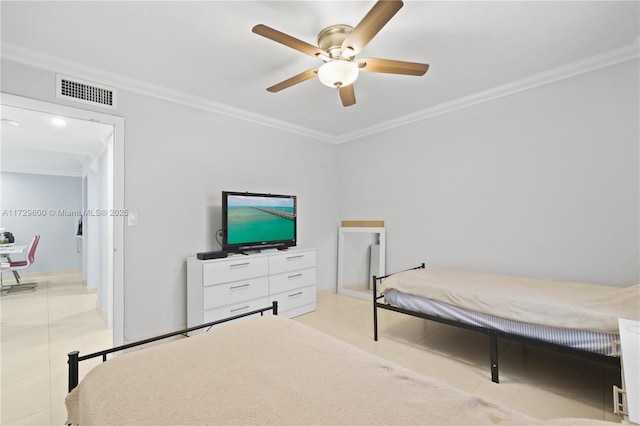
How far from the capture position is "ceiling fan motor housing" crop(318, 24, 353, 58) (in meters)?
1.96

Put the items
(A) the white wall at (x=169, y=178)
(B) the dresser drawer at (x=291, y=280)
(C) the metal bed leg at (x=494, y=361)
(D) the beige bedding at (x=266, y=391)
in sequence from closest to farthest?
1. (D) the beige bedding at (x=266, y=391)
2. (C) the metal bed leg at (x=494, y=361)
3. (A) the white wall at (x=169, y=178)
4. (B) the dresser drawer at (x=291, y=280)

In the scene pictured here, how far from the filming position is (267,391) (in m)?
1.01

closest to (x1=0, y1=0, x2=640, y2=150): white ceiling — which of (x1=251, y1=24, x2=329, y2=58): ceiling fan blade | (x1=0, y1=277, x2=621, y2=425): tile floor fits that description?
(x1=251, y1=24, x2=329, y2=58): ceiling fan blade

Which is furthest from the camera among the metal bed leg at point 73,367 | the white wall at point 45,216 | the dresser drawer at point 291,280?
the white wall at point 45,216

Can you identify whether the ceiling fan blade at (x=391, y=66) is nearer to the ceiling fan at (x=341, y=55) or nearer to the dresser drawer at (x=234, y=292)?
the ceiling fan at (x=341, y=55)

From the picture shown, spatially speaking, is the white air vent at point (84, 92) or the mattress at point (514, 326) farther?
the white air vent at point (84, 92)

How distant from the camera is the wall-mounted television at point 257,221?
321 centimetres

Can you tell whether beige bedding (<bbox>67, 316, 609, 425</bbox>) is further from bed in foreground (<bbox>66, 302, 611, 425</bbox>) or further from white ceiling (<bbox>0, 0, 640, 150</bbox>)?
white ceiling (<bbox>0, 0, 640, 150</bbox>)

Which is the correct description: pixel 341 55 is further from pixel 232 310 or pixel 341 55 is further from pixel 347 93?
pixel 232 310

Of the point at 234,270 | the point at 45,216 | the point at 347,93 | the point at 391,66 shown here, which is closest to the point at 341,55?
the point at 391,66

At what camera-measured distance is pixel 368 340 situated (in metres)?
2.81

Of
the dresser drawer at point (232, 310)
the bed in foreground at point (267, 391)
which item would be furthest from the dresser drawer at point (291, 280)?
the bed in foreground at point (267, 391)

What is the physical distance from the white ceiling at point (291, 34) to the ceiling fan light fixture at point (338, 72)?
279 mm

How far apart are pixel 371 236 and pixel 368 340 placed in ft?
5.98
